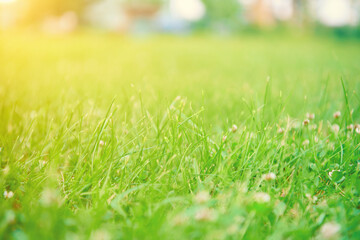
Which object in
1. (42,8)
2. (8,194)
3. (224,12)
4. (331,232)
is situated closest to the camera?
(331,232)

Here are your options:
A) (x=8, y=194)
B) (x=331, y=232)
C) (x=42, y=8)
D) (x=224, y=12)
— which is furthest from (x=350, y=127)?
(x=224, y=12)

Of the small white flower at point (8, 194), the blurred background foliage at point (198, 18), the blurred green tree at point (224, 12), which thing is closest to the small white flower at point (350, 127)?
the small white flower at point (8, 194)

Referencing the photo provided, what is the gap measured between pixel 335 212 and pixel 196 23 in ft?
105

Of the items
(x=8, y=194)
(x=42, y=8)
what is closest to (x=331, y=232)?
(x=8, y=194)

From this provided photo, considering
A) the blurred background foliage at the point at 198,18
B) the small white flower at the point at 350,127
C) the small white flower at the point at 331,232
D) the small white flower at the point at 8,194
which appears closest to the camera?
the small white flower at the point at 331,232

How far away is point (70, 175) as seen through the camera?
1.31 metres

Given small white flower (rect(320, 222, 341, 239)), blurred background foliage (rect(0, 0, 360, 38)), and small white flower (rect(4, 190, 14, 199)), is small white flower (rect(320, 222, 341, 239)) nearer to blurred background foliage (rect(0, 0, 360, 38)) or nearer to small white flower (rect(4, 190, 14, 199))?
small white flower (rect(4, 190, 14, 199))

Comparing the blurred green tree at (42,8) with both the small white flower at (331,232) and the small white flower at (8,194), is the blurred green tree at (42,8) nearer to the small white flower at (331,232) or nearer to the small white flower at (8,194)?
the small white flower at (8,194)

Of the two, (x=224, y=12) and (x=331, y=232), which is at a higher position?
(x=331, y=232)

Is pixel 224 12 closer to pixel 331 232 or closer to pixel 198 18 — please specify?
pixel 198 18

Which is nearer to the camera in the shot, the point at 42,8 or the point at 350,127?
the point at 350,127

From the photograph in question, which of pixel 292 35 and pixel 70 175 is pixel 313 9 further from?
pixel 70 175

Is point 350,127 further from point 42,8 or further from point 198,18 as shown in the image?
point 198,18

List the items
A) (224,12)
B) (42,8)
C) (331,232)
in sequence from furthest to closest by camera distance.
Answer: (224,12), (42,8), (331,232)
